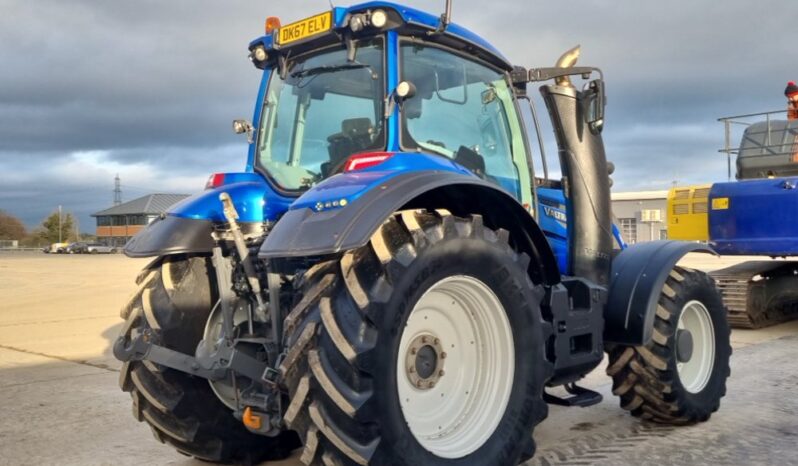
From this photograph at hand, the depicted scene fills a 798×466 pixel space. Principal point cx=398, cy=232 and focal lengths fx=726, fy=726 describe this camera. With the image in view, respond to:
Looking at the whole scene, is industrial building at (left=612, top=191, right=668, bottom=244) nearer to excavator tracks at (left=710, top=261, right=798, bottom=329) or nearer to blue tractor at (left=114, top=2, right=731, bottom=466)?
excavator tracks at (left=710, top=261, right=798, bottom=329)

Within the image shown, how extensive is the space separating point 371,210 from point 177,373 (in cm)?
172

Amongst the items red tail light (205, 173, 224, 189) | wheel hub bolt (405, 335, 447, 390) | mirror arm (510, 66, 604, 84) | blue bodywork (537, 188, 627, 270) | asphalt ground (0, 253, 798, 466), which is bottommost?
asphalt ground (0, 253, 798, 466)

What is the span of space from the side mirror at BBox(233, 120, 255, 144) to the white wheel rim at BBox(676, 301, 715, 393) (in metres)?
3.31

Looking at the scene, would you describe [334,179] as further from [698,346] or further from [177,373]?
[698,346]

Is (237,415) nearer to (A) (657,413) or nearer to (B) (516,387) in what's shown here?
(B) (516,387)

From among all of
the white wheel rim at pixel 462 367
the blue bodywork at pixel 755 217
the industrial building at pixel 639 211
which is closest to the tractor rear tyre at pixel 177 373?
the white wheel rim at pixel 462 367

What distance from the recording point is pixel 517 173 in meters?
4.65

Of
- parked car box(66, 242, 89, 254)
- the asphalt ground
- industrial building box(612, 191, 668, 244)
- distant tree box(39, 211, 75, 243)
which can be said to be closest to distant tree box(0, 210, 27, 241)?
distant tree box(39, 211, 75, 243)

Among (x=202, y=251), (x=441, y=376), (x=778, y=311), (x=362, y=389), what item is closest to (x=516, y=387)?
(x=441, y=376)

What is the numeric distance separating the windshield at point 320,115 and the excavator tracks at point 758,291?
25.4 ft

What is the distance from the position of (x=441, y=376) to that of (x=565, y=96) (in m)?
2.22

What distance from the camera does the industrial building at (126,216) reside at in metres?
80.8

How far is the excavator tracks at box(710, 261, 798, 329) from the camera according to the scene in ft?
32.9

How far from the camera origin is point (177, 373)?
4.04 m
